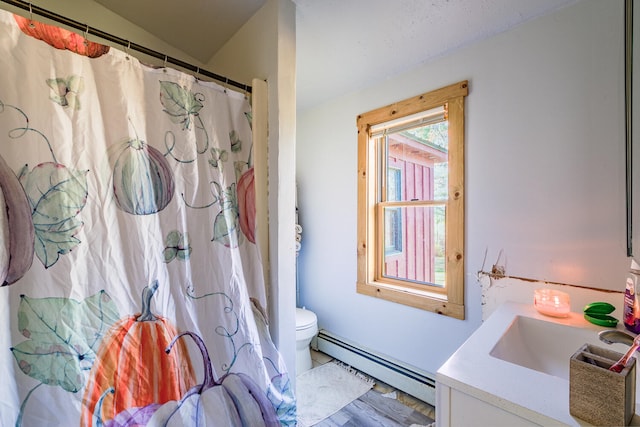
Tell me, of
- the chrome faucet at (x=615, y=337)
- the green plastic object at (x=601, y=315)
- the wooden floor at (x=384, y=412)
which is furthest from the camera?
the wooden floor at (x=384, y=412)

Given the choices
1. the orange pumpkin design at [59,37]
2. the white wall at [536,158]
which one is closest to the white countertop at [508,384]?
the white wall at [536,158]

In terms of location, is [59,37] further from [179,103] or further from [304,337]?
[304,337]

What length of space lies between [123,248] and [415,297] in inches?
62.8

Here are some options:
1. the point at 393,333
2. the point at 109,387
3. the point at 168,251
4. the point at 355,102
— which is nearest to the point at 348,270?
the point at 393,333

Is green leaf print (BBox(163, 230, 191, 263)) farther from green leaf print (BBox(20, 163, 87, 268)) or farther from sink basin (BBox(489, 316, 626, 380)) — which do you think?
sink basin (BBox(489, 316, 626, 380))

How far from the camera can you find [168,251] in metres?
1.01

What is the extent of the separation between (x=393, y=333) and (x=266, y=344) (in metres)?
1.05

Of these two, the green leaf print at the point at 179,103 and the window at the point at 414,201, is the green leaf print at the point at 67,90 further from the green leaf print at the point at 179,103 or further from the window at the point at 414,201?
the window at the point at 414,201

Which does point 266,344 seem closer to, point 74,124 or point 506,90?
point 74,124

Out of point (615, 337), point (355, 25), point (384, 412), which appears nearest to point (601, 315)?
point (615, 337)

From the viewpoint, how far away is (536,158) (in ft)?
4.41

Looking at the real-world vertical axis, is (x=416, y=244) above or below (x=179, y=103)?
below

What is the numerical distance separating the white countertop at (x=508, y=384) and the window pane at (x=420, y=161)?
3.67 feet

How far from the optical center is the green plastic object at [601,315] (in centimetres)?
99
